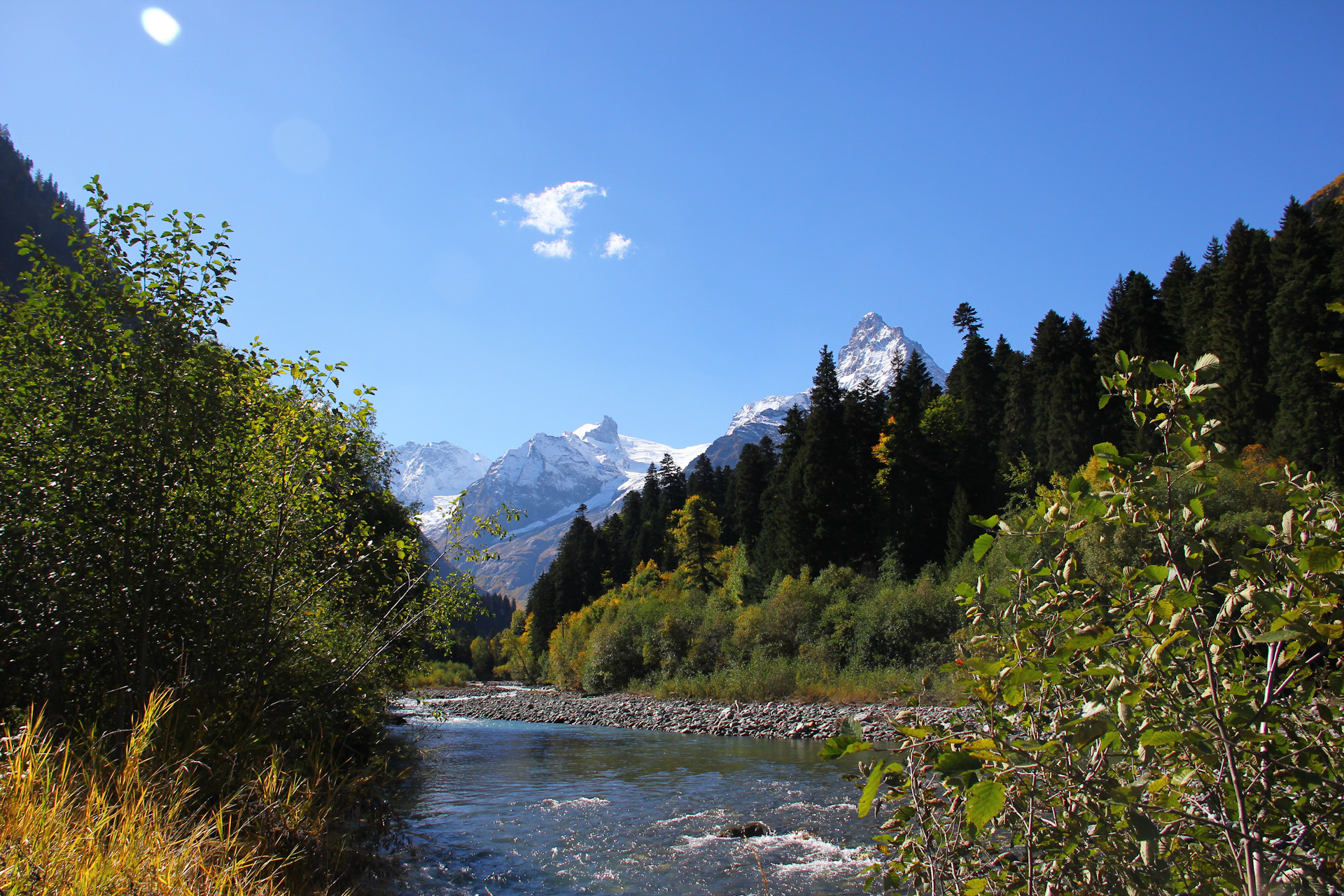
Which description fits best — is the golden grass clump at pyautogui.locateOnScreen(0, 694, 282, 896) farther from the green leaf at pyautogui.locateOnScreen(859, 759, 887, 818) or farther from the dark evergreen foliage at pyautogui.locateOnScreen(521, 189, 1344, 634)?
the dark evergreen foliage at pyautogui.locateOnScreen(521, 189, 1344, 634)

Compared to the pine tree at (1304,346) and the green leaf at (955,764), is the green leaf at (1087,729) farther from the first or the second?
the pine tree at (1304,346)

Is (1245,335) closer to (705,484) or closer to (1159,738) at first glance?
(1159,738)

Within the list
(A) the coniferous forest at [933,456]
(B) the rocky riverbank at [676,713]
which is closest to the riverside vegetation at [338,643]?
(B) the rocky riverbank at [676,713]

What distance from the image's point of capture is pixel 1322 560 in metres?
1.74

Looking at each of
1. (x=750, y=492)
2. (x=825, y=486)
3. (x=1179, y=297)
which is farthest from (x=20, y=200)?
(x=1179, y=297)

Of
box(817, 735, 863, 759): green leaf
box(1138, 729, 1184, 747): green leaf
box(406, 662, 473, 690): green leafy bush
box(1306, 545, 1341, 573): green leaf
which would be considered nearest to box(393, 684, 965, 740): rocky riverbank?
box(817, 735, 863, 759): green leaf

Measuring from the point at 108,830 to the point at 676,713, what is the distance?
29.5 m

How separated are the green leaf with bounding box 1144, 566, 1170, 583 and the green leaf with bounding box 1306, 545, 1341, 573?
0.30 meters

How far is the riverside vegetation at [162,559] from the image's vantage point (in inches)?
236

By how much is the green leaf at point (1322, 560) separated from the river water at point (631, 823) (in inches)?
Result: 208

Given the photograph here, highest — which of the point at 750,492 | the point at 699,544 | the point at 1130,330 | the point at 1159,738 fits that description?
the point at 1130,330

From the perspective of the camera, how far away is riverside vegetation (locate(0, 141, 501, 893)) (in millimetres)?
5996

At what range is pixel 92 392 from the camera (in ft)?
21.1

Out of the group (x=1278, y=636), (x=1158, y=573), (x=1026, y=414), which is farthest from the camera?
(x=1026, y=414)
